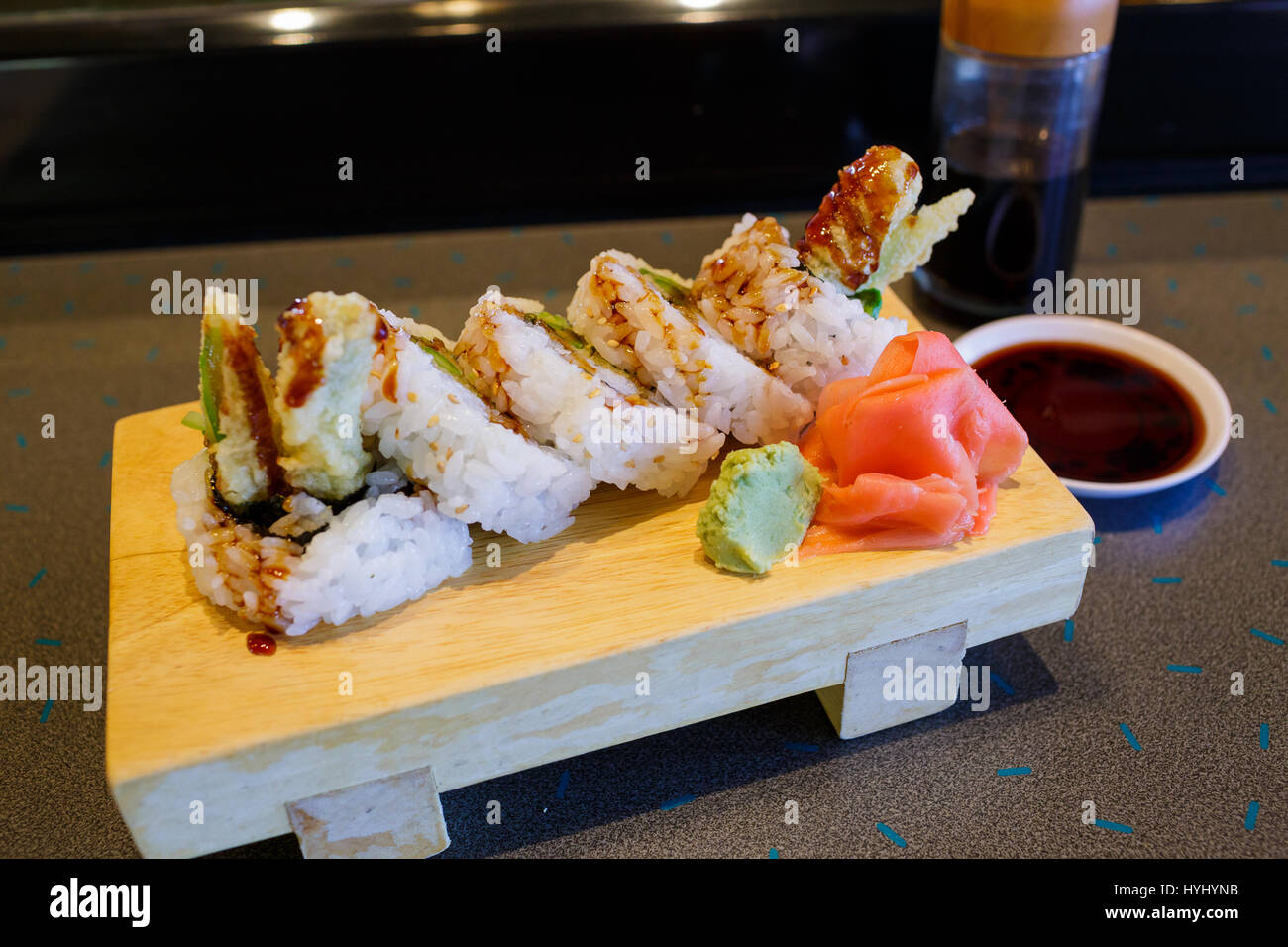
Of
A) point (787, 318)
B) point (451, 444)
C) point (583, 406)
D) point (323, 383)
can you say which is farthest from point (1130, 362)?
point (323, 383)

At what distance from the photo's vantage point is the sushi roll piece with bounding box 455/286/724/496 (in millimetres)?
1827

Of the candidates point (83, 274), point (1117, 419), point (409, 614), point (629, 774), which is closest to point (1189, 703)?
point (1117, 419)

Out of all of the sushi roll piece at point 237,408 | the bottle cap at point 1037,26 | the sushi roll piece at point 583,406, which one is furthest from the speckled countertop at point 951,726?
the bottle cap at point 1037,26

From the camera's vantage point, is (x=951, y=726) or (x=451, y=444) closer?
(x=451, y=444)

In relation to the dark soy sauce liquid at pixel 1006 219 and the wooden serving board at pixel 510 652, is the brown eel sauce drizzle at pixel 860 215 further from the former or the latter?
the dark soy sauce liquid at pixel 1006 219

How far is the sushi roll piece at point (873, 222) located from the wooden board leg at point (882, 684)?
67 centimetres

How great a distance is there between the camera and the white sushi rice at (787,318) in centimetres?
197

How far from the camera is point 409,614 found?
1.76 metres

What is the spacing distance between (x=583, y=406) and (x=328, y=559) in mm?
475

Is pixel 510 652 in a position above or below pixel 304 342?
below

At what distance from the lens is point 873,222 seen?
1.99 metres

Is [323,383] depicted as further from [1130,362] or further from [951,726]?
[1130,362]

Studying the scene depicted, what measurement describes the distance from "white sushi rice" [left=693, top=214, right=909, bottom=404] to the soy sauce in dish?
58 cm

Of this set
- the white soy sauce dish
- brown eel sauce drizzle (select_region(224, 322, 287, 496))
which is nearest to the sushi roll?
brown eel sauce drizzle (select_region(224, 322, 287, 496))
